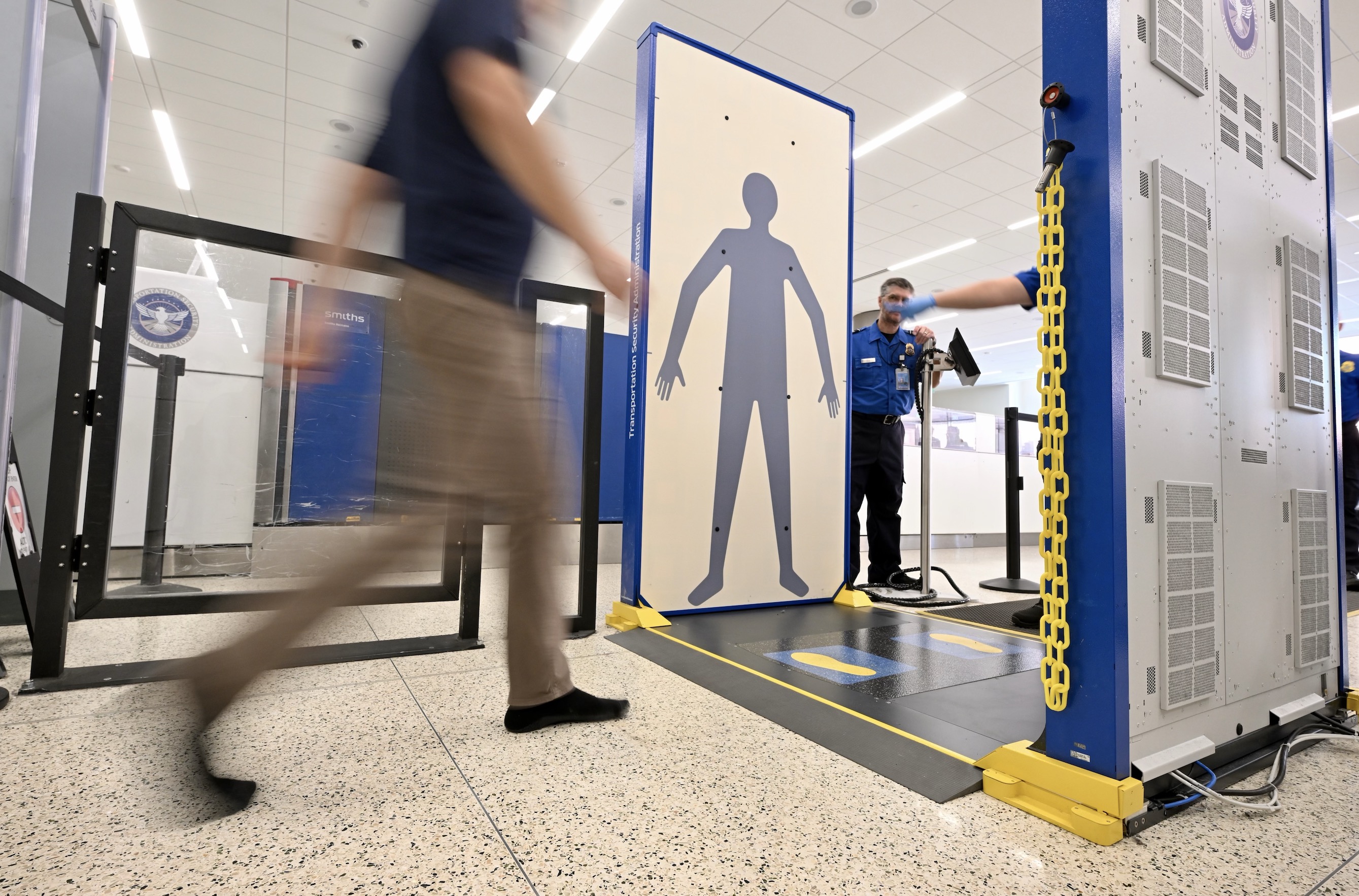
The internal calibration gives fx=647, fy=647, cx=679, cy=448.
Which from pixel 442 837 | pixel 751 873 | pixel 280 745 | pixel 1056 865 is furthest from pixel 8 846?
pixel 1056 865

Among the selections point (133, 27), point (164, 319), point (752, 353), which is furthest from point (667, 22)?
point (164, 319)

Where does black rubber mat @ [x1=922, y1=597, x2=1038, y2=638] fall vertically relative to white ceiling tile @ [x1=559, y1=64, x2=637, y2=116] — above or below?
below

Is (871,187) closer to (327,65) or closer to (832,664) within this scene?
(327,65)

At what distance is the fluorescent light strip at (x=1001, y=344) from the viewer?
1248cm

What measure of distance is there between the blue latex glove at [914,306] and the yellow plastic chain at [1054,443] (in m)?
0.44

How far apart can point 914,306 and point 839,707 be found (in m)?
1.00

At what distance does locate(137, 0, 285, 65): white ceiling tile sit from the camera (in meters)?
4.34

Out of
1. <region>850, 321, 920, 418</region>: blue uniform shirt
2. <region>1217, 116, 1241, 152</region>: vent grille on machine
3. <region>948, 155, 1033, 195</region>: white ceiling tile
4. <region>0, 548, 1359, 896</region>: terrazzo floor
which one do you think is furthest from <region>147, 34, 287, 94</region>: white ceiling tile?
<region>948, 155, 1033, 195</region>: white ceiling tile

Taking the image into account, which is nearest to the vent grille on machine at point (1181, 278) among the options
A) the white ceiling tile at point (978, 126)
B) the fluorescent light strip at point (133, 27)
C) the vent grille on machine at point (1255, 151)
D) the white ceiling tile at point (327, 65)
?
the vent grille on machine at point (1255, 151)

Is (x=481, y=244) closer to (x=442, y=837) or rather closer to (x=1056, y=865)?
(x=442, y=837)

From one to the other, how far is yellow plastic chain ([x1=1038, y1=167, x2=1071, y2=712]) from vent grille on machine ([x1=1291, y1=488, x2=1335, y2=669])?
78 centimetres

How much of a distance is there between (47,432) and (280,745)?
1.82 meters

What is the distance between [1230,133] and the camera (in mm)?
1308

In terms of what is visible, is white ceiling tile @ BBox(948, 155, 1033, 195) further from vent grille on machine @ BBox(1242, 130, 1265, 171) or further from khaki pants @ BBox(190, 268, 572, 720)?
khaki pants @ BBox(190, 268, 572, 720)
